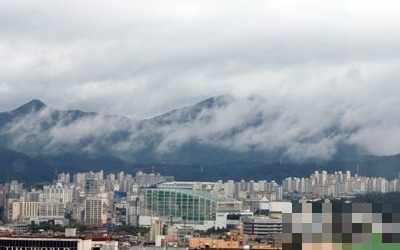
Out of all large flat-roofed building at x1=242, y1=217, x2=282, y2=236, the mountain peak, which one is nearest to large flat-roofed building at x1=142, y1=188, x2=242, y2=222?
large flat-roofed building at x1=242, y1=217, x2=282, y2=236

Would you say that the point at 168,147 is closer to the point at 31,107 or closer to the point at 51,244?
the point at 31,107

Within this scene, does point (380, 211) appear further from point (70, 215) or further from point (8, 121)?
point (8, 121)

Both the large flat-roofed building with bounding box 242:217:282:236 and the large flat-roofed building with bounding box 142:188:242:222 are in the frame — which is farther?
the large flat-roofed building with bounding box 142:188:242:222

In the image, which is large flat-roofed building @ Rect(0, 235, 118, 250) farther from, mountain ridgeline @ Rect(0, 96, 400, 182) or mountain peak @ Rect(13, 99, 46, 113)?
mountain peak @ Rect(13, 99, 46, 113)

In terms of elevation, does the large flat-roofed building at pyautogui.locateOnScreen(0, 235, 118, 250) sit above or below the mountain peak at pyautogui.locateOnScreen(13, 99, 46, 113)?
below

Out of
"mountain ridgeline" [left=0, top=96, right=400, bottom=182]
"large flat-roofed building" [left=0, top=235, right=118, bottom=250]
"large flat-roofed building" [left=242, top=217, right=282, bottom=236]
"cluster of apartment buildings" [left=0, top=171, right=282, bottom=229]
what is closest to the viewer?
"large flat-roofed building" [left=0, top=235, right=118, bottom=250]

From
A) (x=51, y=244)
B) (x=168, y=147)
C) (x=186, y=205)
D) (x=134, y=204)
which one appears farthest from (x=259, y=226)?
(x=168, y=147)
